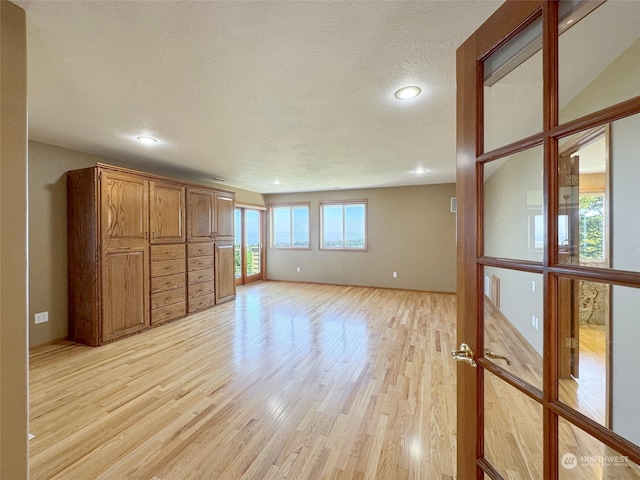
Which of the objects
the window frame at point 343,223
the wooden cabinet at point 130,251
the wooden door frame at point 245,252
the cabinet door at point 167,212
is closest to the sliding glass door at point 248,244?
the wooden door frame at point 245,252

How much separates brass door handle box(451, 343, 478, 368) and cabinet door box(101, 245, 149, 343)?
12.1 feet

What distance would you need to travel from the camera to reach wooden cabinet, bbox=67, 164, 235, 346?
3.17 metres

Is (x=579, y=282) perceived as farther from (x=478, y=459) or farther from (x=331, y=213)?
(x=331, y=213)

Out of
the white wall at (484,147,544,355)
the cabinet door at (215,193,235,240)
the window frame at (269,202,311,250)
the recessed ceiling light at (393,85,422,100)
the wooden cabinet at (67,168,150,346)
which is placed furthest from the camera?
the window frame at (269,202,311,250)

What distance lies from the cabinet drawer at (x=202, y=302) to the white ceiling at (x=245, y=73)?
7.56 feet

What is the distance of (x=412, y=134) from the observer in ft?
9.62

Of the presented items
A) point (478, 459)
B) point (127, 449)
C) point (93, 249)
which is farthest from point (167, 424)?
point (93, 249)

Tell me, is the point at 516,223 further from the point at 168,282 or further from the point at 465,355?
the point at 168,282

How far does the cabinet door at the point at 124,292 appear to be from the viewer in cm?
321

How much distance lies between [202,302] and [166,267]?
0.93 m

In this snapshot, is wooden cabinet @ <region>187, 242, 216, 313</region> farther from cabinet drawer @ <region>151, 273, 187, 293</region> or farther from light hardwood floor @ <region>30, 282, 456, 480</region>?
light hardwood floor @ <region>30, 282, 456, 480</region>

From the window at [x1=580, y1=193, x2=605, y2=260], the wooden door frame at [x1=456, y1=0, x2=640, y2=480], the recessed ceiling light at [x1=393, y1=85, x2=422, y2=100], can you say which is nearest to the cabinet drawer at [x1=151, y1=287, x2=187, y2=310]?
the recessed ceiling light at [x1=393, y1=85, x2=422, y2=100]

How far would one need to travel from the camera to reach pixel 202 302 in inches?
180

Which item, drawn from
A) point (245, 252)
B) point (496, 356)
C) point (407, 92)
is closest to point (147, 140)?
point (407, 92)
